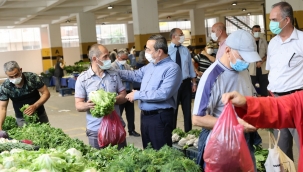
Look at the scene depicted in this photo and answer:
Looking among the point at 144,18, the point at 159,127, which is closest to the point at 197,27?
the point at 144,18

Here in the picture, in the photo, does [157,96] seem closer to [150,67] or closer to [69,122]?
[150,67]

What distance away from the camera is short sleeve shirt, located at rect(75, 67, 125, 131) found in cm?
441

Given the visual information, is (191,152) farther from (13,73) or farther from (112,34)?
(112,34)

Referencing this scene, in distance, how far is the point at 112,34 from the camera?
125 feet

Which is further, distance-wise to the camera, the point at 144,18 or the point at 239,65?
the point at 144,18

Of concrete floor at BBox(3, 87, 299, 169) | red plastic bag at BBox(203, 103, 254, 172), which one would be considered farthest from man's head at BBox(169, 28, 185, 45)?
red plastic bag at BBox(203, 103, 254, 172)

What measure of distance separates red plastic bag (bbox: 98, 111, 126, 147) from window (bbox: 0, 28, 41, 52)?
33743 mm

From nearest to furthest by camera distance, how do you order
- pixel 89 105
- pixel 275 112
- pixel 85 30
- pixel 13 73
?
pixel 275 112, pixel 89 105, pixel 13 73, pixel 85 30

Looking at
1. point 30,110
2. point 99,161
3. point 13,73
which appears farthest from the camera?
point 30,110

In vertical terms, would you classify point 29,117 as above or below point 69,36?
below

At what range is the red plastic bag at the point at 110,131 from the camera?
4.27 m

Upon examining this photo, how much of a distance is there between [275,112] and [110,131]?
85.8 inches

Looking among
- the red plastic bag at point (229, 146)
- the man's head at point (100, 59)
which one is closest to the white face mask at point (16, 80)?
the man's head at point (100, 59)

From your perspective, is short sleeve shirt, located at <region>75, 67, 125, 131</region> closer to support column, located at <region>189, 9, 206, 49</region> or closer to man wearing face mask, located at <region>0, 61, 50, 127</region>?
man wearing face mask, located at <region>0, 61, 50, 127</region>
